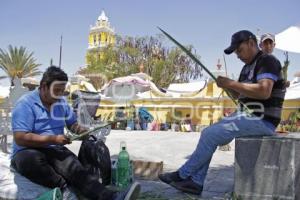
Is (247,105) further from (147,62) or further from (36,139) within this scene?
(147,62)

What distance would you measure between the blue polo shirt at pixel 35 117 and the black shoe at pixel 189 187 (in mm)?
1256

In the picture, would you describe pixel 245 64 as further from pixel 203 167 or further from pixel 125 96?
pixel 125 96

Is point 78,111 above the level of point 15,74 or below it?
below

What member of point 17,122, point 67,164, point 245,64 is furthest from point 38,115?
point 245,64

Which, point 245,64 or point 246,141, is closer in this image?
point 246,141

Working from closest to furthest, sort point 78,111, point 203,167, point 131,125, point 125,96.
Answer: point 203,167, point 78,111, point 131,125, point 125,96

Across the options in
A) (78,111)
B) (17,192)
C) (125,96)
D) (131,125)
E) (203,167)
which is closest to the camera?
(17,192)

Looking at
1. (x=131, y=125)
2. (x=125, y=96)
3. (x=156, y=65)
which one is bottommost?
(x=131, y=125)

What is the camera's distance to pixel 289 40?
25.5 ft

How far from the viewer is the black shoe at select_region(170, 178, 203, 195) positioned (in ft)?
12.3

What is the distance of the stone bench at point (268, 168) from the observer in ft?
10.9

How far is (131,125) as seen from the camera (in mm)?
17359

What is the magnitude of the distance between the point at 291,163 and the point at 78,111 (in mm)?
5364

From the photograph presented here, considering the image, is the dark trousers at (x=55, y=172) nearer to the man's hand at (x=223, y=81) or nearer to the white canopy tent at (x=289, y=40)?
the man's hand at (x=223, y=81)
